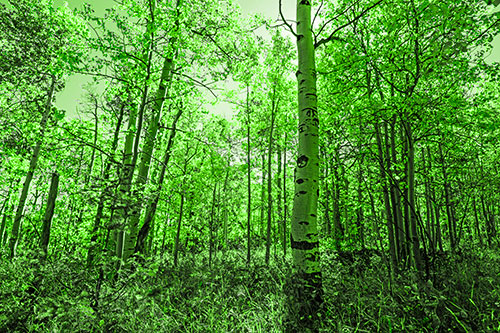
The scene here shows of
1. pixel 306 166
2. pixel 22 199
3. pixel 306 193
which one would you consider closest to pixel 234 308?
pixel 306 193

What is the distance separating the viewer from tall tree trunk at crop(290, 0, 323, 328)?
2848mm

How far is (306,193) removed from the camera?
10.8 feet

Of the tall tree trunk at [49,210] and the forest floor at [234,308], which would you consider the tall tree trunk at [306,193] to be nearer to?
the forest floor at [234,308]

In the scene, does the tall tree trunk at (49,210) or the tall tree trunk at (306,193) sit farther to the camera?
the tall tree trunk at (49,210)

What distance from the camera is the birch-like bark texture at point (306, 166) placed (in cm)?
312

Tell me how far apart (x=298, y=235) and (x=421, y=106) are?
3.06 m

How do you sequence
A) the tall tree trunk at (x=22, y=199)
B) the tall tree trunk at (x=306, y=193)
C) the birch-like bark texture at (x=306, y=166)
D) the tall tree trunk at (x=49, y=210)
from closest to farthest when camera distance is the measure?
the tall tree trunk at (x=306, y=193) → the birch-like bark texture at (x=306, y=166) → the tall tree trunk at (x=49, y=210) → the tall tree trunk at (x=22, y=199)

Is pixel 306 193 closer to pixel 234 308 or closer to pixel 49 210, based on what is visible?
pixel 234 308

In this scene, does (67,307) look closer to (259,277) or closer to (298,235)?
(298,235)

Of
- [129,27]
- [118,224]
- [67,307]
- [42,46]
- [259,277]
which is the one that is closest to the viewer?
[67,307]

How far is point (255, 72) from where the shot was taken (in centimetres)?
919

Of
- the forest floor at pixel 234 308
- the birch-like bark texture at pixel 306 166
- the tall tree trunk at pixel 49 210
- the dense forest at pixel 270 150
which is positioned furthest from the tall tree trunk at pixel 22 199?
the birch-like bark texture at pixel 306 166

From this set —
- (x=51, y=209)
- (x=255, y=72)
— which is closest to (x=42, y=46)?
(x=255, y=72)

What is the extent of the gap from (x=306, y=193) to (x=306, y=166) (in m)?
0.36
